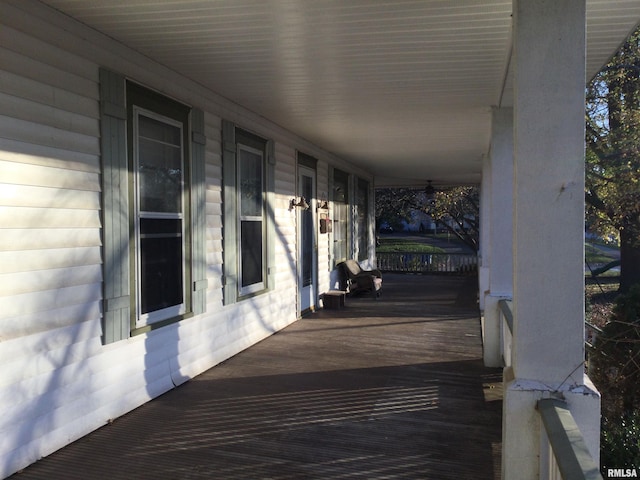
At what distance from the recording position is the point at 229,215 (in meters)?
5.44

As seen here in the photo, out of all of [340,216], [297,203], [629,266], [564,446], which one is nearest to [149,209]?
[564,446]

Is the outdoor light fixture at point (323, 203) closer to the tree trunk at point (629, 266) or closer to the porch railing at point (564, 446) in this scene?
the porch railing at point (564, 446)

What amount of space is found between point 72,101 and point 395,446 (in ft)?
9.54

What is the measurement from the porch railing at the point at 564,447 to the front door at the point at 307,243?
5807 millimetres

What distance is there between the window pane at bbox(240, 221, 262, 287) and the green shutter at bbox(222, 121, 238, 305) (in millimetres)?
272

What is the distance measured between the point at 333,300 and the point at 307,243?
109 cm

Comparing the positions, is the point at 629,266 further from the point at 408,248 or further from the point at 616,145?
the point at 408,248

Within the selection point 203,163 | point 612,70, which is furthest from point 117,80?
point 612,70

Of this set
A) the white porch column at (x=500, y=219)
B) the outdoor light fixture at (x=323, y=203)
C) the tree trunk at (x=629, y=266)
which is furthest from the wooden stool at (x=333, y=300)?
the tree trunk at (x=629, y=266)

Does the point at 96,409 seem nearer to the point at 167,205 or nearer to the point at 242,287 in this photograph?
the point at 167,205

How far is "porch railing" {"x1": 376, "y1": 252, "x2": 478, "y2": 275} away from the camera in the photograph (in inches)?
640

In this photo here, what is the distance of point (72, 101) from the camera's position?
11.0 feet

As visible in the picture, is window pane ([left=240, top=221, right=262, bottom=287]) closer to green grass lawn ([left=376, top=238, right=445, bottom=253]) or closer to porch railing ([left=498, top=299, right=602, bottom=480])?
porch railing ([left=498, top=299, right=602, bottom=480])

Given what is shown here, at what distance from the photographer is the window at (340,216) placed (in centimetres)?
1010
